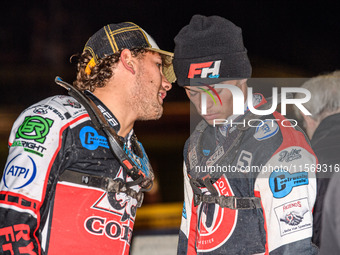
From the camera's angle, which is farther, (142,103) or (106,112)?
(142,103)

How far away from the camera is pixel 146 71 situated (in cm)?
298

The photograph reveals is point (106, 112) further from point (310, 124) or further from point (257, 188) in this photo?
point (310, 124)

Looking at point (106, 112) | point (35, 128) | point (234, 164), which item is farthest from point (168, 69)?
point (35, 128)

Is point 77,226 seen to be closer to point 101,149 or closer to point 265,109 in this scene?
point 101,149

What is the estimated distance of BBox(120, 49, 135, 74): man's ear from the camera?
9.50ft

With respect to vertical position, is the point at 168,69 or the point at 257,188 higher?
the point at 168,69

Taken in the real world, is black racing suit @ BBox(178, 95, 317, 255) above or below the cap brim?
below

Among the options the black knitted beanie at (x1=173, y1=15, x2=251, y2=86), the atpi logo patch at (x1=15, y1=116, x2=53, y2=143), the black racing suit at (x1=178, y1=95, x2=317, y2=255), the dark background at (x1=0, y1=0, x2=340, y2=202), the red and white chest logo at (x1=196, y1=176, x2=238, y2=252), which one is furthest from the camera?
the dark background at (x1=0, y1=0, x2=340, y2=202)

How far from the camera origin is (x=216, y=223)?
8.95ft

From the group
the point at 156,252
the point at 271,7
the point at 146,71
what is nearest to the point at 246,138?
the point at 146,71

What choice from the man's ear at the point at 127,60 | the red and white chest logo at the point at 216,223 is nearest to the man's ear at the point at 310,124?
the red and white chest logo at the point at 216,223

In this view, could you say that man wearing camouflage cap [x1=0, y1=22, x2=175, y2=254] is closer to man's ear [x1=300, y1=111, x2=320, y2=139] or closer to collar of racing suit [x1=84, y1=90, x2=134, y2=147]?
collar of racing suit [x1=84, y1=90, x2=134, y2=147]

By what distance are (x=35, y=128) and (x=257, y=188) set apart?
1246 millimetres

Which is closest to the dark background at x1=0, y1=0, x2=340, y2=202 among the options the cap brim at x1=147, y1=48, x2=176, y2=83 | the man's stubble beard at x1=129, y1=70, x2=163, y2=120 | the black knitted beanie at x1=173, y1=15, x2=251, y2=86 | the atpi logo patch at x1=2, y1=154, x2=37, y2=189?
the cap brim at x1=147, y1=48, x2=176, y2=83
